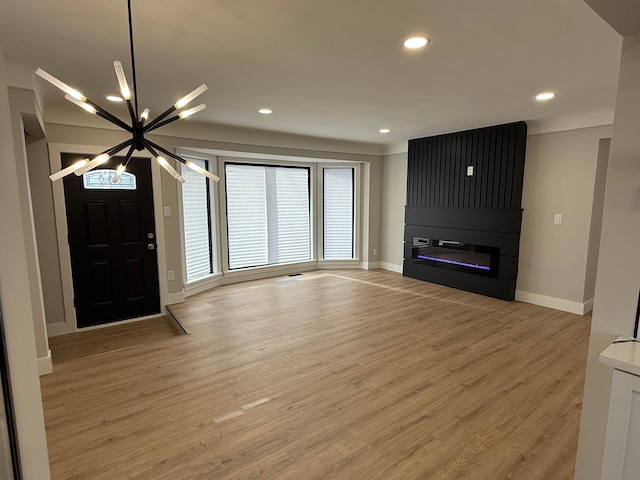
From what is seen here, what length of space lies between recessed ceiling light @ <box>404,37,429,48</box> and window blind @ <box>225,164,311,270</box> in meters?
4.16

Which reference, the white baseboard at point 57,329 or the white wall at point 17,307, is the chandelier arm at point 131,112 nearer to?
the white wall at point 17,307

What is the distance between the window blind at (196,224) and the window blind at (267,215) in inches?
15.1

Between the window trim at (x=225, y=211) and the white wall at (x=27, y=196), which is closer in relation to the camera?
the white wall at (x=27, y=196)

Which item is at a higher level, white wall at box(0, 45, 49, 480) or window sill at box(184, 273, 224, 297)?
white wall at box(0, 45, 49, 480)

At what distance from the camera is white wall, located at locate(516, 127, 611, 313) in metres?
4.25

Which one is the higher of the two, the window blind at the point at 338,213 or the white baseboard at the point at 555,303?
the window blind at the point at 338,213

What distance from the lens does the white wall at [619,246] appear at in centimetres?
133

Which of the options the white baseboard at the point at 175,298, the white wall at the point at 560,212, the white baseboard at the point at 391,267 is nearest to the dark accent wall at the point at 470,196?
the white wall at the point at 560,212

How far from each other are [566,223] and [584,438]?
3.71 m

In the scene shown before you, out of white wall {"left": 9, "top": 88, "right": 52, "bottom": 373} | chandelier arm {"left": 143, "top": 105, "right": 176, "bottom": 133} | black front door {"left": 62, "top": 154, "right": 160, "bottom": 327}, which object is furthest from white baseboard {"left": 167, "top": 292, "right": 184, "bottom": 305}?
chandelier arm {"left": 143, "top": 105, "right": 176, "bottom": 133}

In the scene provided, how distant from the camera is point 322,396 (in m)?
2.61

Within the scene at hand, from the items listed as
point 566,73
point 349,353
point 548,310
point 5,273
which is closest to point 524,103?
point 566,73

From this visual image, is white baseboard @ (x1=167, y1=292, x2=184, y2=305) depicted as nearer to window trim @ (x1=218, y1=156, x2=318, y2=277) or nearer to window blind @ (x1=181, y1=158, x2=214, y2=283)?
window blind @ (x1=181, y1=158, x2=214, y2=283)

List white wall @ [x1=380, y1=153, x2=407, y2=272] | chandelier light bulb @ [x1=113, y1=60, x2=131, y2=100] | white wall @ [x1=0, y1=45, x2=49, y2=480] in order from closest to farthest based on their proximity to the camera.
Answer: white wall @ [x1=0, y1=45, x2=49, y2=480] → chandelier light bulb @ [x1=113, y1=60, x2=131, y2=100] → white wall @ [x1=380, y1=153, x2=407, y2=272]
